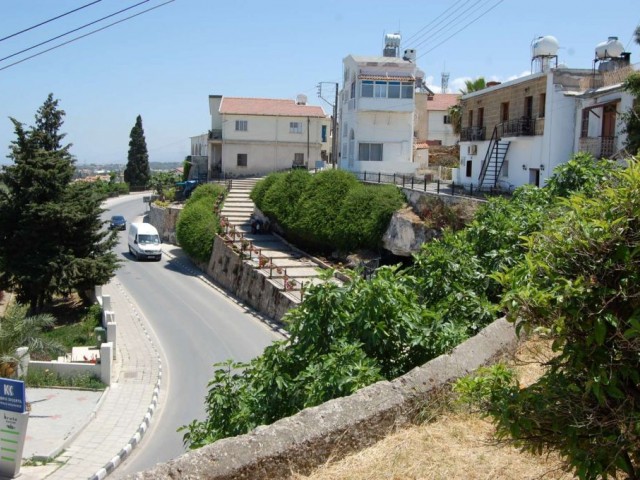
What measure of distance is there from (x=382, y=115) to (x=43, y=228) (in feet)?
78.6

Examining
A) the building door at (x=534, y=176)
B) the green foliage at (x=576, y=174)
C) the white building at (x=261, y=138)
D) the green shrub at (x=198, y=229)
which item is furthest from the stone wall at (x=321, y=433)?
the white building at (x=261, y=138)

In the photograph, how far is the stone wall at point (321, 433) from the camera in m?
5.08

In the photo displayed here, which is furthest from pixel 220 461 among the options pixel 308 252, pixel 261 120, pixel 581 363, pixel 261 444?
pixel 261 120

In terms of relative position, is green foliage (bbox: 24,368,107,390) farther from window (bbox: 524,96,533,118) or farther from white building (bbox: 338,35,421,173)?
white building (bbox: 338,35,421,173)

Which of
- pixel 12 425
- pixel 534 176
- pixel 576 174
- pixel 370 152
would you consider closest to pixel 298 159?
pixel 370 152

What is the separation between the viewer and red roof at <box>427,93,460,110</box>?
57.7 meters

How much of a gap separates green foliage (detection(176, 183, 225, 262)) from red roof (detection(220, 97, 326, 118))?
16.0m

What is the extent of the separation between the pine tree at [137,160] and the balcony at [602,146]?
6468cm

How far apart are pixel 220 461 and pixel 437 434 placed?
6.80 feet

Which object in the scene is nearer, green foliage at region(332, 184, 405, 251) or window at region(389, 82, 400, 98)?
green foliage at region(332, 184, 405, 251)

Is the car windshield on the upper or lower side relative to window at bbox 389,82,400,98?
lower

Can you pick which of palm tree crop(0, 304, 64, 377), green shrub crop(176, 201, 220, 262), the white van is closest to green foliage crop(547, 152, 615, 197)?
palm tree crop(0, 304, 64, 377)

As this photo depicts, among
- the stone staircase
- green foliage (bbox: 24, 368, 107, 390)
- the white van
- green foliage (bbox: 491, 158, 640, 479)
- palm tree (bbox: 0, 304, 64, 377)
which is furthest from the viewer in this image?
the white van

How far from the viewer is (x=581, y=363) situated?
4000mm
